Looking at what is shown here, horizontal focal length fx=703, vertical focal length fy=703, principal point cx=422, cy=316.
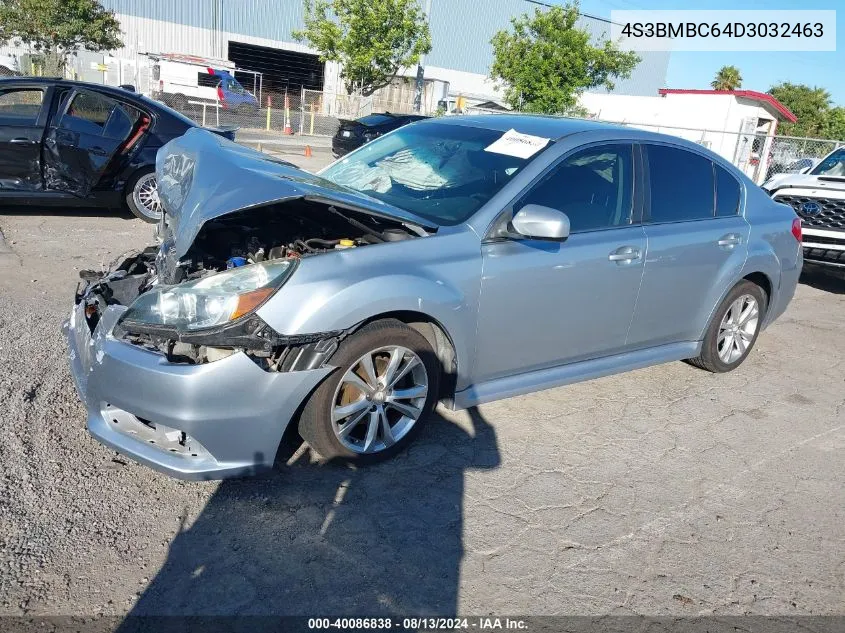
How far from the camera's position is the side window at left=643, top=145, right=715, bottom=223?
14.6ft

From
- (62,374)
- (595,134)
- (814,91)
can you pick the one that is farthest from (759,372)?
(814,91)

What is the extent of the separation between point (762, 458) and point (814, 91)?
206 ft

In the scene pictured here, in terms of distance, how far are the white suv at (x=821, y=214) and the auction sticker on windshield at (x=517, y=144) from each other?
238 inches

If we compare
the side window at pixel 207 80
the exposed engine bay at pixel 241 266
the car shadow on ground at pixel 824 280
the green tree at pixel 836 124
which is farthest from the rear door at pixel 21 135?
the green tree at pixel 836 124

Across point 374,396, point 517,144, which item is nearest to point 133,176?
point 517,144

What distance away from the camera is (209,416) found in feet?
9.57

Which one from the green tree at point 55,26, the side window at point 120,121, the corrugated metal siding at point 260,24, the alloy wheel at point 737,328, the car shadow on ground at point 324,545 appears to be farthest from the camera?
the corrugated metal siding at point 260,24

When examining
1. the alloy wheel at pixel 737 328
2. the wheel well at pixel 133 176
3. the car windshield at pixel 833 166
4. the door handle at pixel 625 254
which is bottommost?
the alloy wheel at pixel 737 328

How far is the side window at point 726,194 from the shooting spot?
4883 millimetres

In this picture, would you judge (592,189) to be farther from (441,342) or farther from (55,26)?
(55,26)

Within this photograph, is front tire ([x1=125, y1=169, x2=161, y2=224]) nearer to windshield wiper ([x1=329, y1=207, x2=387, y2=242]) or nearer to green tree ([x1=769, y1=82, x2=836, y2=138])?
windshield wiper ([x1=329, y1=207, x2=387, y2=242])

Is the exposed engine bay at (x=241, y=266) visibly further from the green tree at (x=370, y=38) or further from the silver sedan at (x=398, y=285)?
the green tree at (x=370, y=38)

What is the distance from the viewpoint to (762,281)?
5316mm

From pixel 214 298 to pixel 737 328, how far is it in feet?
13.0
